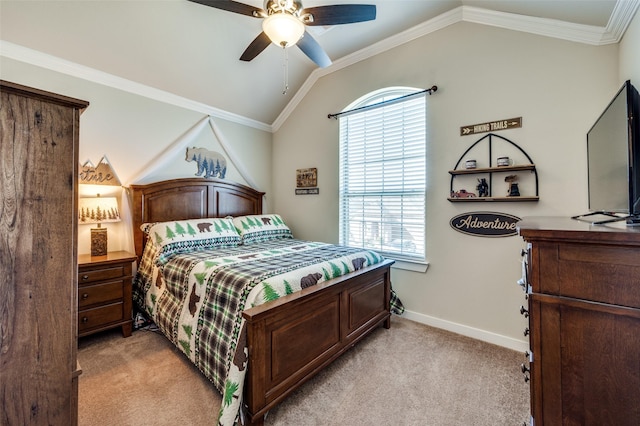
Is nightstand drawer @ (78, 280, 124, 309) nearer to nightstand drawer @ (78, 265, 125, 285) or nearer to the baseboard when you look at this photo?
nightstand drawer @ (78, 265, 125, 285)

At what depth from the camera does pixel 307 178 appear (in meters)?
3.90

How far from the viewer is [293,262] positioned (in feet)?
7.10

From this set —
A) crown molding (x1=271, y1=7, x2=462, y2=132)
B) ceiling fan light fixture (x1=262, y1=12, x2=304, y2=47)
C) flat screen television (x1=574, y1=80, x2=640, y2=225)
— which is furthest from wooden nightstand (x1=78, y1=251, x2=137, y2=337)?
flat screen television (x1=574, y1=80, x2=640, y2=225)

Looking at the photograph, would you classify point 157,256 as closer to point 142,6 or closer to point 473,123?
point 142,6

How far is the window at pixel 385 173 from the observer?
2943mm

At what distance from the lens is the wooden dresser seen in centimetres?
82

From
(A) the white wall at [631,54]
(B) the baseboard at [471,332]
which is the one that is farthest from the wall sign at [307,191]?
(A) the white wall at [631,54]

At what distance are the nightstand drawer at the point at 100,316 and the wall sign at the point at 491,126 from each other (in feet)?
11.9

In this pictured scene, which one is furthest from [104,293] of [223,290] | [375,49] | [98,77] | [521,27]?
[521,27]

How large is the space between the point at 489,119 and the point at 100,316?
12.8 feet

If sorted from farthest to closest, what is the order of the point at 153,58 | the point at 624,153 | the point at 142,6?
the point at 153,58, the point at 142,6, the point at 624,153

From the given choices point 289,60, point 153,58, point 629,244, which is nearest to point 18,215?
point 629,244

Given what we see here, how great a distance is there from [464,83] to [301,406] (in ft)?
9.99

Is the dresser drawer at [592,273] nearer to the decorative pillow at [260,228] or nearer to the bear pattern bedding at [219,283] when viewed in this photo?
the bear pattern bedding at [219,283]
